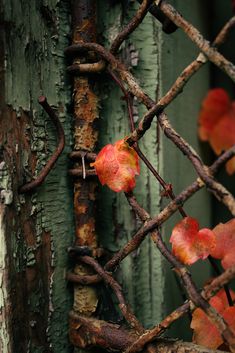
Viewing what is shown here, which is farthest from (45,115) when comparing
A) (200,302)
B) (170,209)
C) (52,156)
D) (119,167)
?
(200,302)

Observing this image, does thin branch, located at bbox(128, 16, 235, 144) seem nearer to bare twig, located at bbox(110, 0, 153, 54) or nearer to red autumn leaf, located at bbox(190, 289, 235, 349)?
bare twig, located at bbox(110, 0, 153, 54)

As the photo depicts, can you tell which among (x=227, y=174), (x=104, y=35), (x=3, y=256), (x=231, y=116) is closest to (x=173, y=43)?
(x=104, y=35)

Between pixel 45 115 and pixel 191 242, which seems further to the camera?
pixel 45 115

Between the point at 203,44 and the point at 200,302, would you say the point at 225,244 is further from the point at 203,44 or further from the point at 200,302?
the point at 203,44

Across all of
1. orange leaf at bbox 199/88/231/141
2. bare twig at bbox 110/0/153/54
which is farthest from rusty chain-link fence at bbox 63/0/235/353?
orange leaf at bbox 199/88/231/141

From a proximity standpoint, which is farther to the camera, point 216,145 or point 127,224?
point 216,145

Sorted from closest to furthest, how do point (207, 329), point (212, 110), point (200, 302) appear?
1. point (200, 302)
2. point (207, 329)
3. point (212, 110)

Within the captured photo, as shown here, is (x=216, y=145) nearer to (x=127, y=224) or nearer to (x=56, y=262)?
(x=127, y=224)

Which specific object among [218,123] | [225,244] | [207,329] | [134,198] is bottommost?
[207,329]
